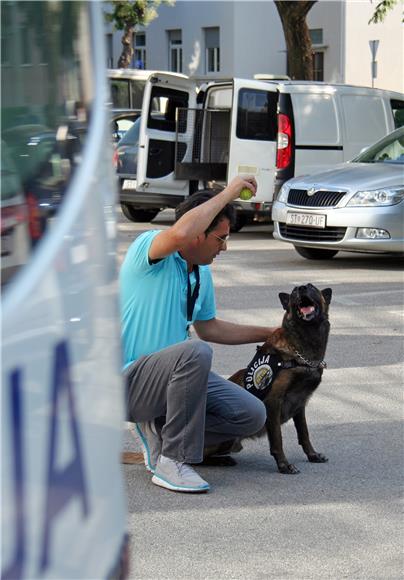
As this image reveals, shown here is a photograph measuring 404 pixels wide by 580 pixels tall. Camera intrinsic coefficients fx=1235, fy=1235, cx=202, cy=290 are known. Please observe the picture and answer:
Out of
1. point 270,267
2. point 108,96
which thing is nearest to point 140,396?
point 108,96

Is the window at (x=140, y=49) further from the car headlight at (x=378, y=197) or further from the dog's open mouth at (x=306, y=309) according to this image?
the dog's open mouth at (x=306, y=309)

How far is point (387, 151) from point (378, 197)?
4.52 ft

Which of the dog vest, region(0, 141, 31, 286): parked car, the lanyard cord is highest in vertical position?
region(0, 141, 31, 286): parked car

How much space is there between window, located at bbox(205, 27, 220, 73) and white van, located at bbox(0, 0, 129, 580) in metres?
41.6

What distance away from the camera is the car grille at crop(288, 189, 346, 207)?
12630 millimetres

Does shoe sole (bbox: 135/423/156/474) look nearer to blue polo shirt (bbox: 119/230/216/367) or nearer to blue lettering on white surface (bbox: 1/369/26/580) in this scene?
blue polo shirt (bbox: 119/230/216/367)

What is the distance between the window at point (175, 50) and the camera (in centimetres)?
4525

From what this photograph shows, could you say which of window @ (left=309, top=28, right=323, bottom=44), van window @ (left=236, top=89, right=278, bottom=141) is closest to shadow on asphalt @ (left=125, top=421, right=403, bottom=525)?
van window @ (left=236, top=89, right=278, bottom=141)

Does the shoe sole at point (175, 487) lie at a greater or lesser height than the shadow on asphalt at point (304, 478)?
greater

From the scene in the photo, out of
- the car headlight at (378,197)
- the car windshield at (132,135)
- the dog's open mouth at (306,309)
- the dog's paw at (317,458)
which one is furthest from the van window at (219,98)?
the dog's open mouth at (306,309)

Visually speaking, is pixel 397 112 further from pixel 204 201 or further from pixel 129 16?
pixel 129 16

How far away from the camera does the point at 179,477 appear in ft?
17.3

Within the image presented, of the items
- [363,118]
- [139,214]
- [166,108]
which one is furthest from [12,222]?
[139,214]

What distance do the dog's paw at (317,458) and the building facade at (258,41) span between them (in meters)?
29.9
